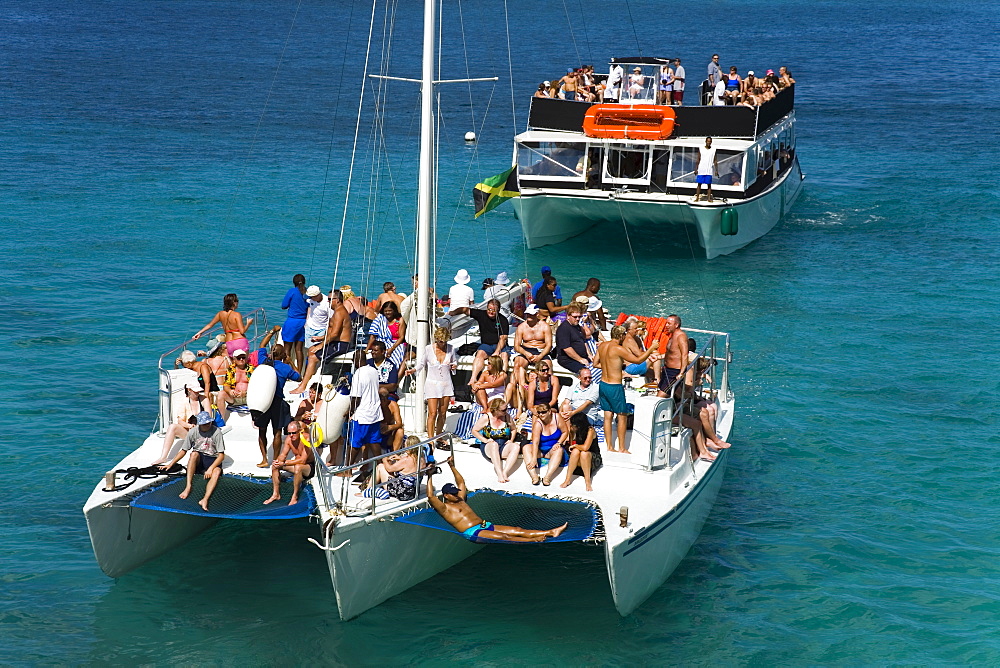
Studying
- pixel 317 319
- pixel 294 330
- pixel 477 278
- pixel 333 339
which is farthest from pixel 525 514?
pixel 477 278

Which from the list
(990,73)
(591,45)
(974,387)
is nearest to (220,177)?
(974,387)

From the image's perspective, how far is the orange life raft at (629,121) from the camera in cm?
2869

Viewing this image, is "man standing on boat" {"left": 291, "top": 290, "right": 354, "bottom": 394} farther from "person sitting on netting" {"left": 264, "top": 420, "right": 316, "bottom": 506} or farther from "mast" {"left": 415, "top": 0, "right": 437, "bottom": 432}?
"person sitting on netting" {"left": 264, "top": 420, "right": 316, "bottom": 506}

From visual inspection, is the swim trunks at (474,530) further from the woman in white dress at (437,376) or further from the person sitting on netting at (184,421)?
the person sitting on netting at (184,421)

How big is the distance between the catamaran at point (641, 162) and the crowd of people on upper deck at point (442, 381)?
38.2ft

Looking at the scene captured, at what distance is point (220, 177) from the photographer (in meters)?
38.2

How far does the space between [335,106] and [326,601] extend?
4025 centimetres

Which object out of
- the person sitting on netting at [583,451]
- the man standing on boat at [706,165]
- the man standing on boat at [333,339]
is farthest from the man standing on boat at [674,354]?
the man standing on boat at [706,165]

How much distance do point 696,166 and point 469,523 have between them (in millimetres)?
17368

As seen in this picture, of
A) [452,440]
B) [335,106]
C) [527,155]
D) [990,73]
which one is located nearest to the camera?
[452,440]

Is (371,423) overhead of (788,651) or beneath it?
overhead

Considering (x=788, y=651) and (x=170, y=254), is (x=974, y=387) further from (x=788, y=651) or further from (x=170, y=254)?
(x=170, y=254)

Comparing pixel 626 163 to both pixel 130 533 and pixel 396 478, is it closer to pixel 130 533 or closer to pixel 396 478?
pixel 396 478

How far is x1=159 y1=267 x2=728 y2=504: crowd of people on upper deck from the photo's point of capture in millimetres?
13875
